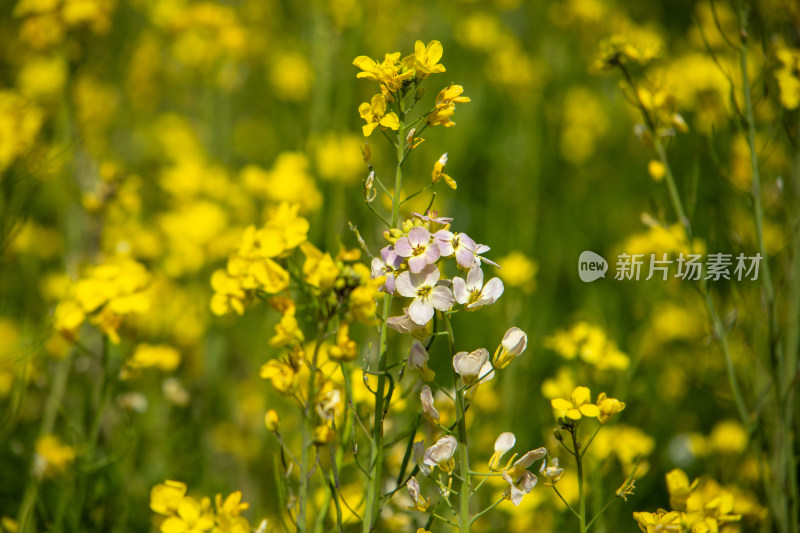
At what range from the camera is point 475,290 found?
3.08ft

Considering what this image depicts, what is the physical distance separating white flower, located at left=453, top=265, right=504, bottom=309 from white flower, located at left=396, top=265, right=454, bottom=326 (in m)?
0.03

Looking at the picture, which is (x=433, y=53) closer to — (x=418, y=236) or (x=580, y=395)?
(x=418, y=236)

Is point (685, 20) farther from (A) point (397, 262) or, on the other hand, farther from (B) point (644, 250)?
(A) point (397, 262)

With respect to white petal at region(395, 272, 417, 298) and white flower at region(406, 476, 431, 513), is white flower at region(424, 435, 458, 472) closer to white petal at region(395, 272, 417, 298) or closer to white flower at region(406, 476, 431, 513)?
white flower at region(406, 476, 431, 513)

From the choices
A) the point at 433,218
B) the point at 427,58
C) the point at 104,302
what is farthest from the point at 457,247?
the point at 104,302

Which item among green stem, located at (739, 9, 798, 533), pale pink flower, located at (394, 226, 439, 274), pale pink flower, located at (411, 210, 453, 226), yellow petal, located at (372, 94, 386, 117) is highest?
yellow petal, located at (372, 94, 386, 117)

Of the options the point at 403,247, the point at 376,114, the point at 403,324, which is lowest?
the point at 403,324

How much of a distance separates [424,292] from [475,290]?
9 cm

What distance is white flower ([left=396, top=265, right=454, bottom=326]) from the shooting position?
2.85 feet

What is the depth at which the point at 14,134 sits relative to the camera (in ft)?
6.38

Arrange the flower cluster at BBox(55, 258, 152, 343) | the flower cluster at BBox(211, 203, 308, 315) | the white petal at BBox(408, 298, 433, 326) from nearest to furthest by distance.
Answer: the white petal at BBox(408, 298, 433, 326) → the flower cluster at BBox(211, 203, 308, 315) → the flower cluster at BBox(55, 258, 152, 343)

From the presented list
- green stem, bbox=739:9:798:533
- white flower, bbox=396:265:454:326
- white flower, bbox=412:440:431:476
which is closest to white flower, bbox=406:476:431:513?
white flower, bbox=412:440:431:476

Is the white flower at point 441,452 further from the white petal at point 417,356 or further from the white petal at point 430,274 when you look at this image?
the white petal at point 430,274

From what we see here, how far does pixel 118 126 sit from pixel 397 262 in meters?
3.51
